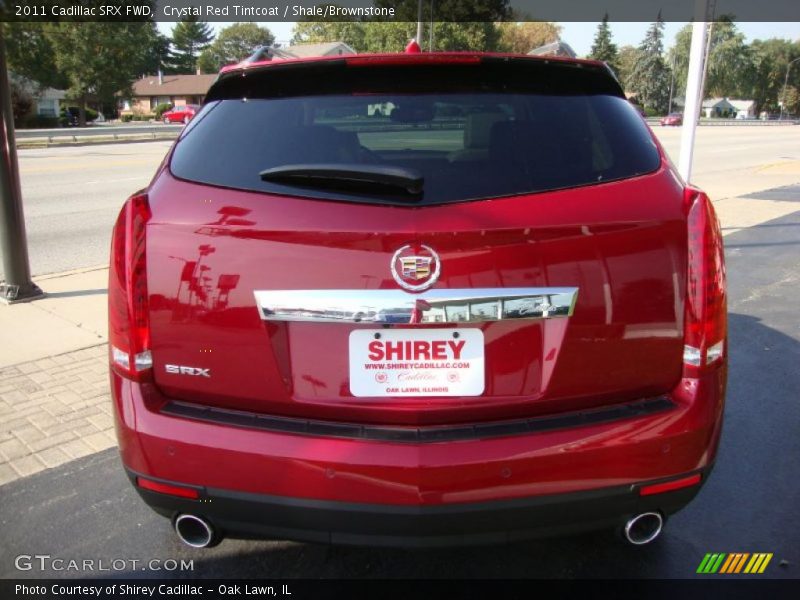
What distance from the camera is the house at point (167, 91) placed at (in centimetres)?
9131

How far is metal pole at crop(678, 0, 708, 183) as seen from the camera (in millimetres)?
7952

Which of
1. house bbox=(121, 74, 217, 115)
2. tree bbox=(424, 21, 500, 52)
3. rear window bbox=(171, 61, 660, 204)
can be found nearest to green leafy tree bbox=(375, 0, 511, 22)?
tree bbox=(424, 21, 500, 52)

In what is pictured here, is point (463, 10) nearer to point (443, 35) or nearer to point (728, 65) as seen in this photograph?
point (443, 35)

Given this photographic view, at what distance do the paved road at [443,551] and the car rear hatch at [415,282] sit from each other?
0.92m

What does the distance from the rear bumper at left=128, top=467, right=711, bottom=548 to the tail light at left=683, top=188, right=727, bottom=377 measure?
17.2 inches

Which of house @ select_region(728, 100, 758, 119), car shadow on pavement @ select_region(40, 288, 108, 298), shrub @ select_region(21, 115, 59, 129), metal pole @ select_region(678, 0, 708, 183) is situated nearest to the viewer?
car shadow on pavement @ select_region(40, 288, 108, 298)

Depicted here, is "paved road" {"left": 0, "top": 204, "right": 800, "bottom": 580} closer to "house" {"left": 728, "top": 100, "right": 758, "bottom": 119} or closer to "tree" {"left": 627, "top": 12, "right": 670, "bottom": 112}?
"tree" {"left": 627, "top": 12, "right": 670, "bottom": 112}

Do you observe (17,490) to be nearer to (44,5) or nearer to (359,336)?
(359,336)

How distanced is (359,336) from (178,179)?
781mm

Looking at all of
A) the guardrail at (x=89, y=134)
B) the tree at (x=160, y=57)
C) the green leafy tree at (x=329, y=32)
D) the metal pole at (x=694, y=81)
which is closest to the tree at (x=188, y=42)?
the tree at (x=160, y=57)

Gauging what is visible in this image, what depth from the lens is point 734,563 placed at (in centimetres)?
265

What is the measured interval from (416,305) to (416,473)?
1.52 ft

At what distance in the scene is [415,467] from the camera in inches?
73.8

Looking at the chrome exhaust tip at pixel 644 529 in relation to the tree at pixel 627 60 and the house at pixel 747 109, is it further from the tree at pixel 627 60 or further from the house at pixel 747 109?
the house at pixel 747 109
